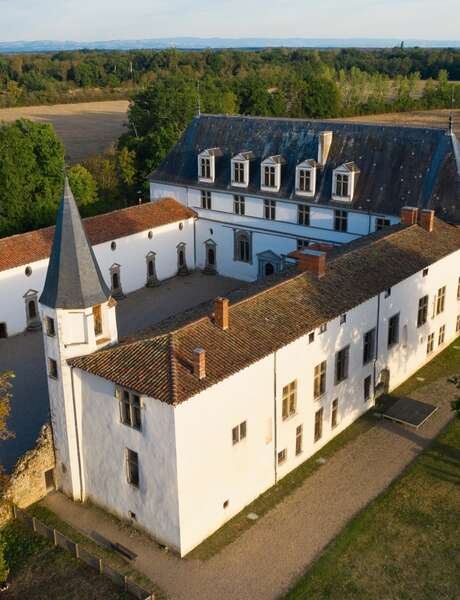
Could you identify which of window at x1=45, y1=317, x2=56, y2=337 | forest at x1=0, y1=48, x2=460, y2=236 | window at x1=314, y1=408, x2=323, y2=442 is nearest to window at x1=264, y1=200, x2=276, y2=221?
forest at x1=0, y1=48, x2=460, y2=236

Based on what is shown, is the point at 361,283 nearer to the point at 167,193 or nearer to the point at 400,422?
the point at 400,422

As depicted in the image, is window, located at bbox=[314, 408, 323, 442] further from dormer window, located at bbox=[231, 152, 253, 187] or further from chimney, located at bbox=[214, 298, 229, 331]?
dormer window, located at bbox=[231, 152, 253, 187]

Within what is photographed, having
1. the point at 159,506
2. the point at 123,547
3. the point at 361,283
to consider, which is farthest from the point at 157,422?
the point at 361,283

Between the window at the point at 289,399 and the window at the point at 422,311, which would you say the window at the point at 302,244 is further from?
the window at the point at 289,399

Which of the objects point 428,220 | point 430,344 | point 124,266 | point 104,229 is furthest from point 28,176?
point 430,344

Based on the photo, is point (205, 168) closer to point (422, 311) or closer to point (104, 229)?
point (104, 229)

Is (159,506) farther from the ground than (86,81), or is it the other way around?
(86,81)
